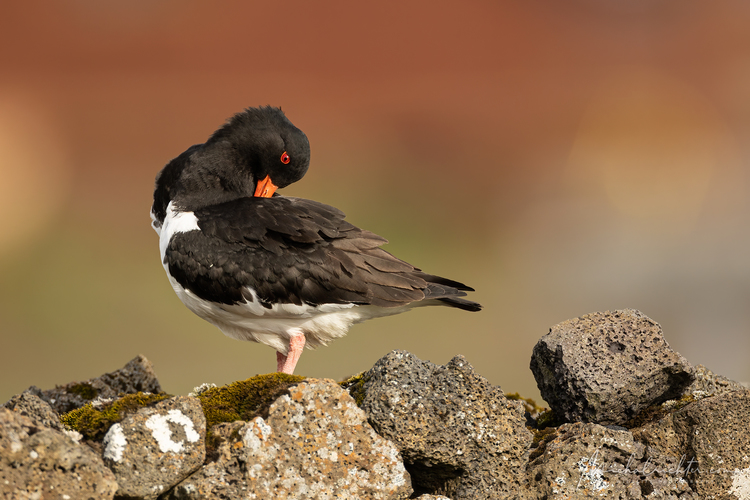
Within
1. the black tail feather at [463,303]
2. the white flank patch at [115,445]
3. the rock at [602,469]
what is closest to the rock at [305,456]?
the white flank patch at [115,445]

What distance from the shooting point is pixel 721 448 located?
3803 mm

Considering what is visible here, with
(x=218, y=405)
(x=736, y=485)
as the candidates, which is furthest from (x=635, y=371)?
(x=218, y=405)

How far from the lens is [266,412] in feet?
10.8

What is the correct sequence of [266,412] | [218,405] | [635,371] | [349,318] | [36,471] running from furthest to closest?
1. [349,318]
2. [635,371]
3. [218,405]
4. [266,412]
5. [36,471]

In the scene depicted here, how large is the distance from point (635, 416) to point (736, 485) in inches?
27.6

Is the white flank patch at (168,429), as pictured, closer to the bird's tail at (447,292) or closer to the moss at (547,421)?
the bird's tail at (447,292)

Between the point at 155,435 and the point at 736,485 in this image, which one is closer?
the point at 155,435

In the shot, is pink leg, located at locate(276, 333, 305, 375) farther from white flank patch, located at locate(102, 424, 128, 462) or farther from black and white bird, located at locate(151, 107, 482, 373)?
white flank patch, located at locate(102, 424, 128, 462)

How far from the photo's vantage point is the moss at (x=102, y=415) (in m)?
3.21

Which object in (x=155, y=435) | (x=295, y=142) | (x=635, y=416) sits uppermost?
(x=295, y=142)

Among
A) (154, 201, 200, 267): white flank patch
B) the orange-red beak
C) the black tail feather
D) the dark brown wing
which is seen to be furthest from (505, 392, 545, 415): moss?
(154, 201, 200, 267): white flank patch

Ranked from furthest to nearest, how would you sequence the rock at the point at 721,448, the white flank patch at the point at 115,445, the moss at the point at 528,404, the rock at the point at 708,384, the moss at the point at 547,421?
the moss at the point at 528,404 → the rock at the point at 708,384 → the moss at the point at 547,421 → the rock at the point at 721,448 → the white flank patch at the point at 115,445

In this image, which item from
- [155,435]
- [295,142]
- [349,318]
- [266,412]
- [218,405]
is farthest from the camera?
[295,142]

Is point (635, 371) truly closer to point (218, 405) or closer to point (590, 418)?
point (590, 418)
